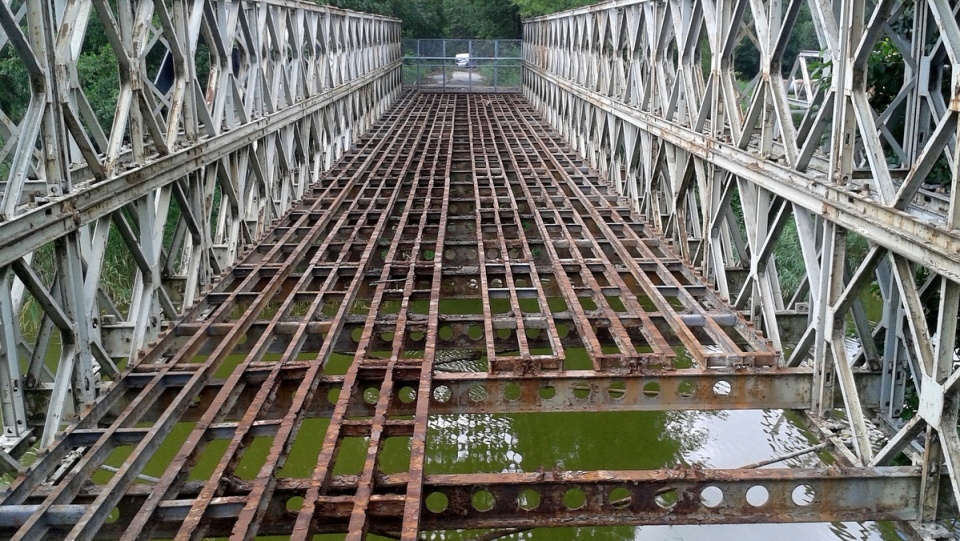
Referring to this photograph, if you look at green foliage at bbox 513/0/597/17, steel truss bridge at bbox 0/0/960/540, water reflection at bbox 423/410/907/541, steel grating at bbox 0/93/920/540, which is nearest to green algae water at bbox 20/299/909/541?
water reflection at bbox 423/410/907/541

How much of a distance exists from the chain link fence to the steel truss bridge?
88.3ft

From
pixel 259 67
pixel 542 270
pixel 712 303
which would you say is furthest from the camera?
pixel 259 67

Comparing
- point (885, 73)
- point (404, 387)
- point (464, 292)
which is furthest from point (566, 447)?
point (885, 73)


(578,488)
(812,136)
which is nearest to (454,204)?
(812,136)

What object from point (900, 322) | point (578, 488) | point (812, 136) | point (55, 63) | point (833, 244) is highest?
point (55, 63)

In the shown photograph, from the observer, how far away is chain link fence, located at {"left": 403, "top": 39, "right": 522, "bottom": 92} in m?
37.3

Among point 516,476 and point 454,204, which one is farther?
point 454,204

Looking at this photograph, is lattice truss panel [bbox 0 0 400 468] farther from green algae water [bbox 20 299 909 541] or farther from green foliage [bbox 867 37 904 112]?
green foliage [bbox 867 37 904 112]

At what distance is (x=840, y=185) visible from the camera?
200 inches

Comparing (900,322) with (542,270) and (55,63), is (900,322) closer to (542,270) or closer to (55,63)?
(542,270)

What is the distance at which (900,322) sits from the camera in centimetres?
523

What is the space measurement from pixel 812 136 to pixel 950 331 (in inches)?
68.4

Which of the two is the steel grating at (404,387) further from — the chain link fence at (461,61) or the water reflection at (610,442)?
the chain link fence at (461,61)

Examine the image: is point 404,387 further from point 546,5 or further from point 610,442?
point 546,5
